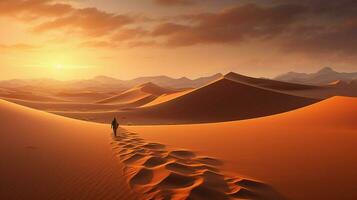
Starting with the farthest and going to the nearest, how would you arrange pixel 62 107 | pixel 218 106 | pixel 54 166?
1. pixel 62 107
2. pixel 218 106
3. pixel 54 166

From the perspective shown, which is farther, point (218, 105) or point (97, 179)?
point (218, 105)

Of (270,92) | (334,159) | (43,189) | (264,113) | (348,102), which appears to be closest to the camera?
(43,189)

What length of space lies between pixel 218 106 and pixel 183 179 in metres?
33.0

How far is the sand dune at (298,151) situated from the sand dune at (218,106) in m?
21.9

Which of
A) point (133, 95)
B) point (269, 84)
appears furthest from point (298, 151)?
point (133, 95)

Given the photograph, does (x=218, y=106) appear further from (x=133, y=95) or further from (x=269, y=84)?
(x=133, y=95)

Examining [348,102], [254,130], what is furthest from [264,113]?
[254,130]

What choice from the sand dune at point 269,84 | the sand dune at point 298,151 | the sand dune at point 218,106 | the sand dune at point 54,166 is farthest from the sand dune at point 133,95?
the sand dune at point 54,166

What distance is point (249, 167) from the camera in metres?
6.76

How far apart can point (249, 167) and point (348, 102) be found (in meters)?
9.99

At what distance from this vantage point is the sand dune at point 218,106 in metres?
35.3

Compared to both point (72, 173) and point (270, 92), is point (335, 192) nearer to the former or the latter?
point (72, 173)

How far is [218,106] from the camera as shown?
126 ft

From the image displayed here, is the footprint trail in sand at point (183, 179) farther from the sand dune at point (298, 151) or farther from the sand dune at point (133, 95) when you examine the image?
the sand dune at point (133, 95)
